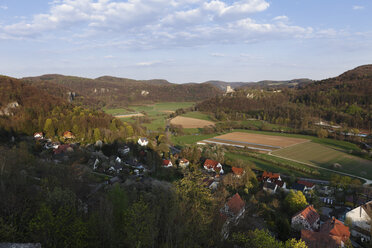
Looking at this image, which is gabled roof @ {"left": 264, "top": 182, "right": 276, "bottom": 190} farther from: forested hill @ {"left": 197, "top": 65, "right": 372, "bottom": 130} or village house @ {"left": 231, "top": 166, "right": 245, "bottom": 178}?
forested hill @ {"left": 197, "top": 65, "right": 372, "bottom": 130}

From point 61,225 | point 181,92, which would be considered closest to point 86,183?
point 61,225

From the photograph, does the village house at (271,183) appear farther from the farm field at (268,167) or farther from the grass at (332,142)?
the grass at (332,142)

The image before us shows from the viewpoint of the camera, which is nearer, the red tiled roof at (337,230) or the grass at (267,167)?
the red tiled roof at (337,230)

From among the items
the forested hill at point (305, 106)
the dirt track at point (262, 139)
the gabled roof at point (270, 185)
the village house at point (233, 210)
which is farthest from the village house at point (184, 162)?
the forested hill at point (305, 106)

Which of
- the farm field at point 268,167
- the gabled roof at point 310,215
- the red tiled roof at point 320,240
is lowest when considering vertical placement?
the farm field at point 268,167

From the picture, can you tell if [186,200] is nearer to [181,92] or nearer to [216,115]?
[216,115]

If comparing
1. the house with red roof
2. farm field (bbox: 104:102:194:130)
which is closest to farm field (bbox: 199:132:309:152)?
farm field (bbox: 104:102:194:130)

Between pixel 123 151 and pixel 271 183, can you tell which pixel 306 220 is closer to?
pixel 271 183
